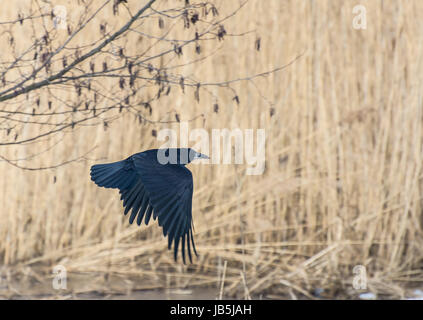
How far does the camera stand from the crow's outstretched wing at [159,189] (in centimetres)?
242

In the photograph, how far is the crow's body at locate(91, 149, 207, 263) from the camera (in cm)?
242

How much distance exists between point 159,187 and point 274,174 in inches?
70.4

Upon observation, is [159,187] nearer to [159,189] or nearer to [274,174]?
[159,189]

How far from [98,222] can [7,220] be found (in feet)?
2.00

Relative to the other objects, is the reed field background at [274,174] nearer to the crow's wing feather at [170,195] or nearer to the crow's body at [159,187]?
the crow's body at [159,187]

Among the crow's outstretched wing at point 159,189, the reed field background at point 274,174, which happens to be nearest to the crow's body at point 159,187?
the crow's outstretched wing at point 159,189

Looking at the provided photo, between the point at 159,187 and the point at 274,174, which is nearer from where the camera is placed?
the point at 159,187

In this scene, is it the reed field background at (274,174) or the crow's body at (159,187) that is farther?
the reed field background at (274,174)

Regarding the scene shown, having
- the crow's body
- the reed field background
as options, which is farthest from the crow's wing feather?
the reed field background

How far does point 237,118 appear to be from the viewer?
13.6 feet

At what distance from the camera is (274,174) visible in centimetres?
Result: 419

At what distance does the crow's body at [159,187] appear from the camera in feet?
7.95

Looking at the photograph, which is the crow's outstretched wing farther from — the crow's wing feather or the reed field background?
the reed field background

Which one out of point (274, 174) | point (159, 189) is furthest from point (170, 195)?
point (274, 174)
